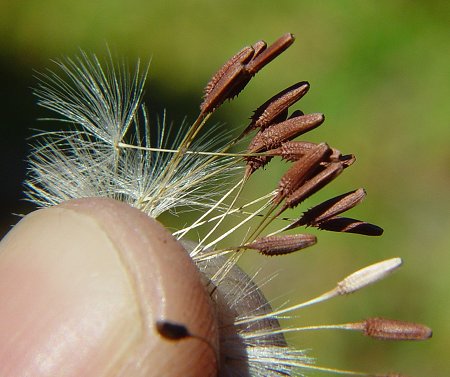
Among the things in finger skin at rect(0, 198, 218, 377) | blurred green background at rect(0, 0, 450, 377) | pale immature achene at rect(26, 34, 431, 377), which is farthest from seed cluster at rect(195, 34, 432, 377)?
blurred green background at rect(0, 0, 450, 377)

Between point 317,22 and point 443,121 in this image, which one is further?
point 317,22

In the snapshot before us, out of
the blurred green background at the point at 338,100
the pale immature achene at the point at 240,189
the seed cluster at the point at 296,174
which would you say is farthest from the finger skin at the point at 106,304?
the blurred green background at the point at 338,100

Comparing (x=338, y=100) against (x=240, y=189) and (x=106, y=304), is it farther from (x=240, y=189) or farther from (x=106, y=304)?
(x=106, y=304)

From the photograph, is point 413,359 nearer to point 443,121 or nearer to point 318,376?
point 318,376

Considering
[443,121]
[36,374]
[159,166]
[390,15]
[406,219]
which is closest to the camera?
[36,374]

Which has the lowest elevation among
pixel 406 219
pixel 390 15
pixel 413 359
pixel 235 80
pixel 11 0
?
pixel 413 359

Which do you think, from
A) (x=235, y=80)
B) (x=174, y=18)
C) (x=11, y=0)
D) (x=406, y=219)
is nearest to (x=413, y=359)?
(x=406, y=219)
